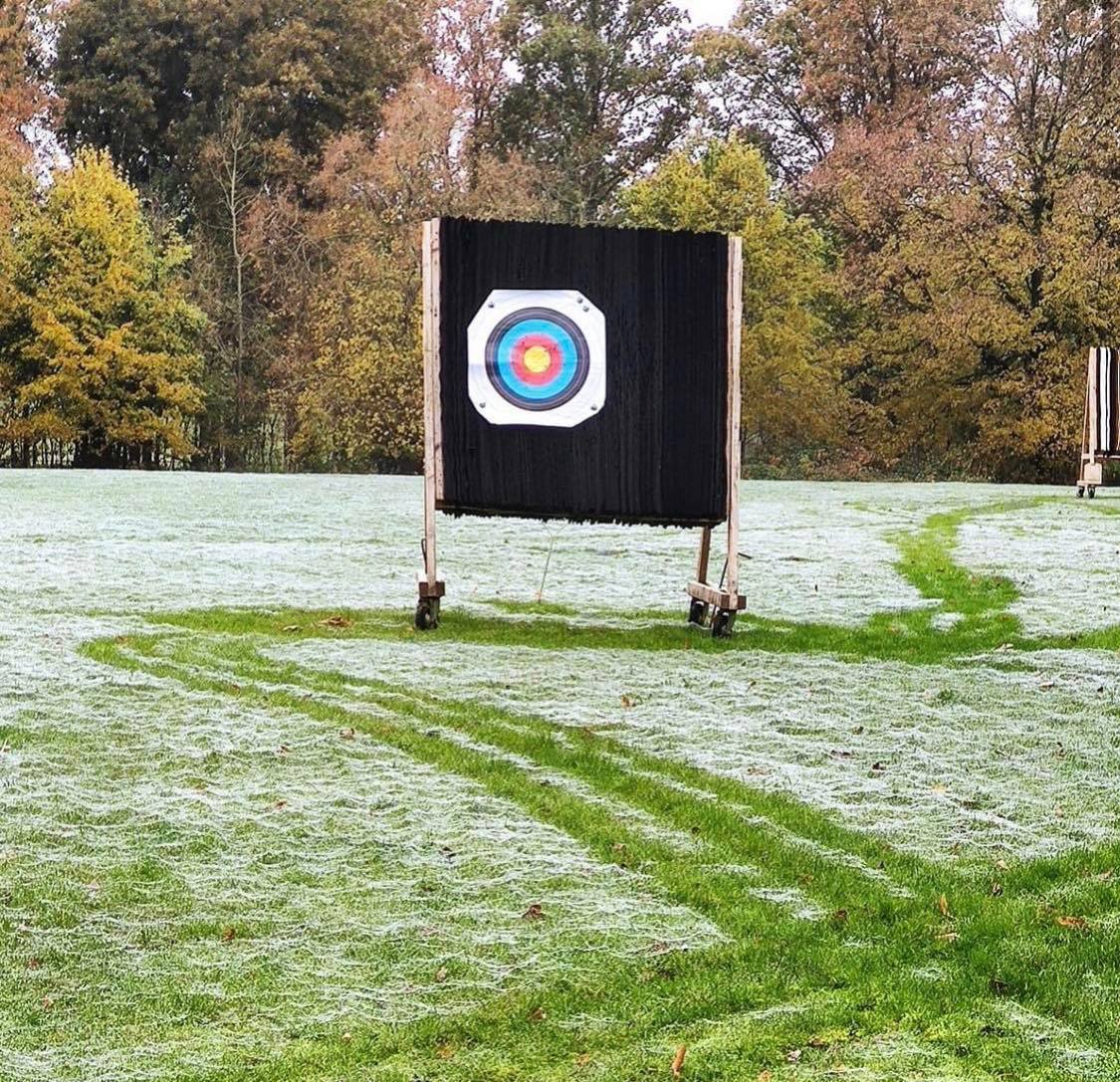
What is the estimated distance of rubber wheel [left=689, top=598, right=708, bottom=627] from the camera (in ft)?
21.2

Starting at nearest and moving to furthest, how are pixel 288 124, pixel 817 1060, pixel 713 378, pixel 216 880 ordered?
pixel 817 1060
pixel 216 880
pixel 713 378
pixel 288 124

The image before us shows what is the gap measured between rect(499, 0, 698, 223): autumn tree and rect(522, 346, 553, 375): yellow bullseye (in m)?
23.7

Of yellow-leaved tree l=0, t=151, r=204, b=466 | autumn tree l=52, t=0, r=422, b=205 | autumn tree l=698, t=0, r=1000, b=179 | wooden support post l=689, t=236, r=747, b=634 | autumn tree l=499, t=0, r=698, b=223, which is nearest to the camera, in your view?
wooden support post l=689, t=236, r=747, b=634

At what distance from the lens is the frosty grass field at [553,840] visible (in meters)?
2.30

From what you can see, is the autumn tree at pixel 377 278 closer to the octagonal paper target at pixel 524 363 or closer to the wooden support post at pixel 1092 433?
the wooden support post at pixel 1092 433

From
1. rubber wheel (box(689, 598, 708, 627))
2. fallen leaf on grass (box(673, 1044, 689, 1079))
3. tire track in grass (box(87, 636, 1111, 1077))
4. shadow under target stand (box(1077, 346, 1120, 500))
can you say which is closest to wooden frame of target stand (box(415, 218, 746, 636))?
rubber wheel (box(689, 598, 708, 627))

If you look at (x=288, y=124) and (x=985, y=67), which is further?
(x=288, y=124)

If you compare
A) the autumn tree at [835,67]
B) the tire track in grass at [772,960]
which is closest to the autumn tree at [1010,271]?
the autumn tree at [835,67]

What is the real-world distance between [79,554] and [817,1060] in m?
7.30

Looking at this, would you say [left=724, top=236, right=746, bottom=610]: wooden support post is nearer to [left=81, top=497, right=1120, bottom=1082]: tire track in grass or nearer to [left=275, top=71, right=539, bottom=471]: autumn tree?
[left=81, top=497, right=1120, bottom=1082]: tire track in grass

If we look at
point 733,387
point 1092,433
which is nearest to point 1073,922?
point 733,387

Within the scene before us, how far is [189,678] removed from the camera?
5.04 meters

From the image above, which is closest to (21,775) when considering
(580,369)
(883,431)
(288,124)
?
(580,369)

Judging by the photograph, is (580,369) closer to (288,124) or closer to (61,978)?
(61,978)
